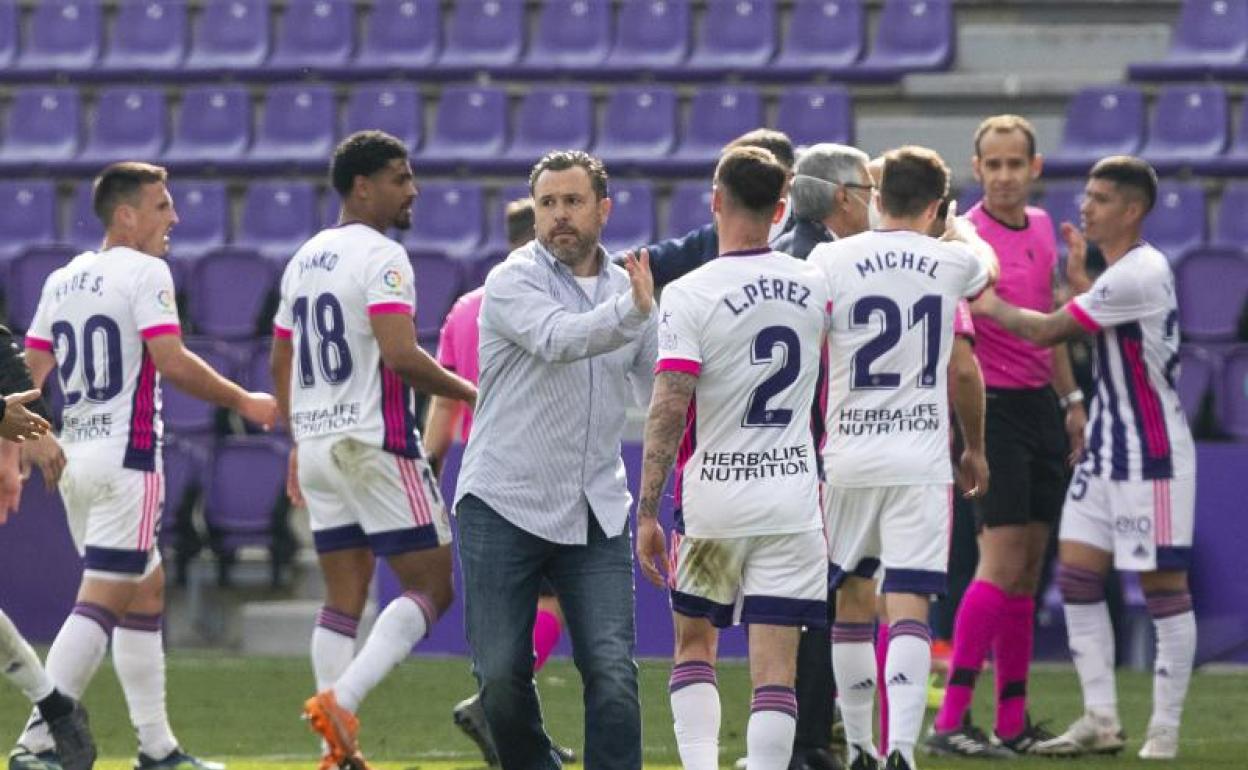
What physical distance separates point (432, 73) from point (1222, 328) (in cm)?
667

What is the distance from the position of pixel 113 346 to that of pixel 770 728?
3.04 meters

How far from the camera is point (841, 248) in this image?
7613mm

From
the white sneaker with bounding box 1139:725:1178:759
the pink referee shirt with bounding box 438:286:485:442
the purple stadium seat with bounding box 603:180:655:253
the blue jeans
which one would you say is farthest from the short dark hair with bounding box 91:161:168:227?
the purple stadium seat with bounding box 603:180:655:253

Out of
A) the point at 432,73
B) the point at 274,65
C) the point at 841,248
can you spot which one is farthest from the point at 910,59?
the point at 841,248

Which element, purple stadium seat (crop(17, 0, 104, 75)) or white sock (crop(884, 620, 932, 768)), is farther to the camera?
purple stadium seat (crop(17, 0, 104, 75))

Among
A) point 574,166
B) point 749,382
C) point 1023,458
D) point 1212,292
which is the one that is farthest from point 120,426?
point 1212,292

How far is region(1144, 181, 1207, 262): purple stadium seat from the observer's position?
1515cm

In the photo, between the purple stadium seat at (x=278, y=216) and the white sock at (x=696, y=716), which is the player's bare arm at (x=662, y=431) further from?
the purple stadium seat at (x=278, y=216)

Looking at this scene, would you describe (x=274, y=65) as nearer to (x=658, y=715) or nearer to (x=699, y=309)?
(x=658, y=715)

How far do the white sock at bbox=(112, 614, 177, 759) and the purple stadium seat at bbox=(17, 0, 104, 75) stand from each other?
1058 centimetres

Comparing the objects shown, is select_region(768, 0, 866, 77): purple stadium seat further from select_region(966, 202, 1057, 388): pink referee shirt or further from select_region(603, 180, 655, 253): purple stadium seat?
select_region(966, 202, 1057, 388): pink referee shirt

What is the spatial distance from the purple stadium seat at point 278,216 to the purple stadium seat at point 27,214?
51.7 inches

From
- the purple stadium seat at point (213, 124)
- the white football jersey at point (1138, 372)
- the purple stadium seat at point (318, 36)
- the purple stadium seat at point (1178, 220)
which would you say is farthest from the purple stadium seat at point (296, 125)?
the white football jersey at point (1138, 372)

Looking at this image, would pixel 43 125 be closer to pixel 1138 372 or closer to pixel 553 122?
pixel 553 122
